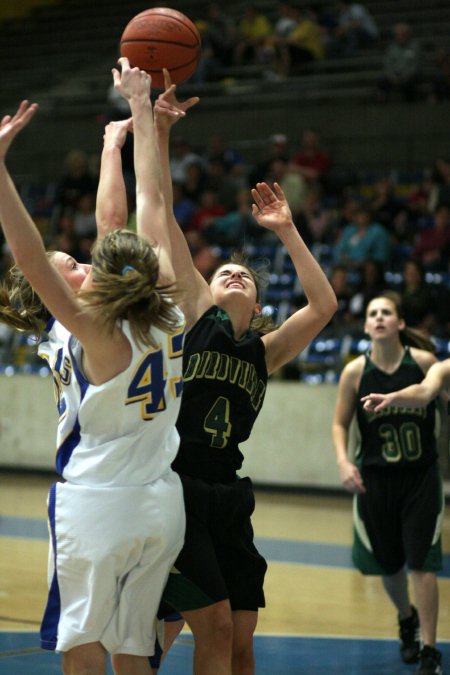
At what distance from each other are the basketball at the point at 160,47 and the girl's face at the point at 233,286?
872 mm

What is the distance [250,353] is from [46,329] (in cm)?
74

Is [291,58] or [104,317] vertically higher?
[104,317]

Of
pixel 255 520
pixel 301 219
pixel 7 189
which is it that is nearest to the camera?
pixel 7 189

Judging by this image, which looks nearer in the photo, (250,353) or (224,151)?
(250,353)

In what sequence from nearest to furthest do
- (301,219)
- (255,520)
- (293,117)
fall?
(255,520)
(301,219)
(293,117)

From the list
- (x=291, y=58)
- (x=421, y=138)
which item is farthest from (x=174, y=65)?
(x=291, y=58)

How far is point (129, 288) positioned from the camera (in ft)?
10.2

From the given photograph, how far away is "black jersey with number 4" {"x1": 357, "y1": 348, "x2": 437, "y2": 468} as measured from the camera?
5.72 m

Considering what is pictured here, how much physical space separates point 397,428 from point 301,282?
6.47 ft

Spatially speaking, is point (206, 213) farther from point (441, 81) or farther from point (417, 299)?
point (417, 299)

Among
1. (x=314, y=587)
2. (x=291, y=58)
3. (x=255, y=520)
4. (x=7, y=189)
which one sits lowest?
(x=255, y=520)

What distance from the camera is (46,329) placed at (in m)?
3.57

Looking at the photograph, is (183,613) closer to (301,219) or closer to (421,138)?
(301,219)

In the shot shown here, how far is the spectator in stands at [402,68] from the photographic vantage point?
1421cm
